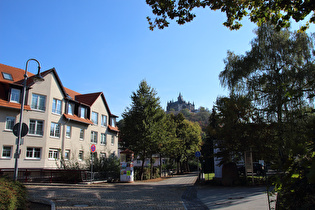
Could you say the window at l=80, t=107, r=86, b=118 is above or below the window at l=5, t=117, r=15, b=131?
above

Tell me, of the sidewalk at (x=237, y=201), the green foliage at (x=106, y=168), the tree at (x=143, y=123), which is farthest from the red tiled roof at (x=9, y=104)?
the sidewalk at (x=237, y=201)

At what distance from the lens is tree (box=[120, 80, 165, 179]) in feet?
89.6

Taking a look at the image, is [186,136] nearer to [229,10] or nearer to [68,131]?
[68,131]

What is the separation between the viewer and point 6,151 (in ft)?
80.5

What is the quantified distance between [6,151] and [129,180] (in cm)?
1271

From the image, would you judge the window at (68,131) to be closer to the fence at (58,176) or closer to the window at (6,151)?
the window at (6,151)

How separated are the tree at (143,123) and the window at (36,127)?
9.00 metres

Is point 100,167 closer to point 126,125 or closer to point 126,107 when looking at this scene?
point 126,125

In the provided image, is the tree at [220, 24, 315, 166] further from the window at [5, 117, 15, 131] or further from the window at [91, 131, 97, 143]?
the window at [91, 131, 97, 143]

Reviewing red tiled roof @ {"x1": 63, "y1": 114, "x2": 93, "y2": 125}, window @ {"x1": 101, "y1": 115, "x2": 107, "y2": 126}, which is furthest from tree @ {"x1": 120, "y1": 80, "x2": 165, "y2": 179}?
window @ {"x1": 101, "y1": 115, "x2": 107, "y2": 126}

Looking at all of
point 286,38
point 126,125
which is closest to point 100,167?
point 126,125

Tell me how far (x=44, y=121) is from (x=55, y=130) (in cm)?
213

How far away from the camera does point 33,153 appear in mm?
26484

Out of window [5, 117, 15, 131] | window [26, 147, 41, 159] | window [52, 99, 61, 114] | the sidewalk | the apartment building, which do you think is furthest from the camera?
window [52, 99, 61, 114]
